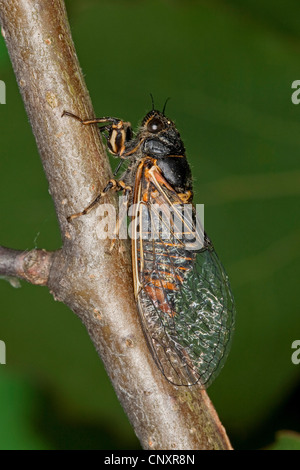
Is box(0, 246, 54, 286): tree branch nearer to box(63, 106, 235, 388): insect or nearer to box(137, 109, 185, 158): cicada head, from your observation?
box(63, 106, 235, 388): insect

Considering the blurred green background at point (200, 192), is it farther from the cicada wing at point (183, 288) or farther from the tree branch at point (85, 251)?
the tree branch at point (85, 251)

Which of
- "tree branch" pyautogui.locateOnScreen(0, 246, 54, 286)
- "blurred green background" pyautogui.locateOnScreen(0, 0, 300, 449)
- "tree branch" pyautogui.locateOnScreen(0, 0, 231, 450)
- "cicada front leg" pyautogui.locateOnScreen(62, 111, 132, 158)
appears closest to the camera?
"tree branch" pyautogui.locateOnScreen(0, 0, 231, 450)

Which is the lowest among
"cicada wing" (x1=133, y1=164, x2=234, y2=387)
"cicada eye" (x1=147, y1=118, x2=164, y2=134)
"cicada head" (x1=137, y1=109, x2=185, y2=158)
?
"cicada wing" (x1=133, y1=164, x2=234, y2=387)

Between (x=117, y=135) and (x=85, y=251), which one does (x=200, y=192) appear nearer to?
(x=117, y=135)

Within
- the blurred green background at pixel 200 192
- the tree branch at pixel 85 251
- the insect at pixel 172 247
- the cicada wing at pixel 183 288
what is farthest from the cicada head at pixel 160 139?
the tree branch at pixel 85 251

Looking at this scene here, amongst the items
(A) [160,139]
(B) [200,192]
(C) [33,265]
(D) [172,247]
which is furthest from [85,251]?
(B) [200,192]

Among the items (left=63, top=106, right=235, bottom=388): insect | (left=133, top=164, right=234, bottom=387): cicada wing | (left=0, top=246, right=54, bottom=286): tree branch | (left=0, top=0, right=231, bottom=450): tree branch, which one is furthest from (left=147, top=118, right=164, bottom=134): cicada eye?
(left=0, top=246, right=54, bottom=286): tree branch
